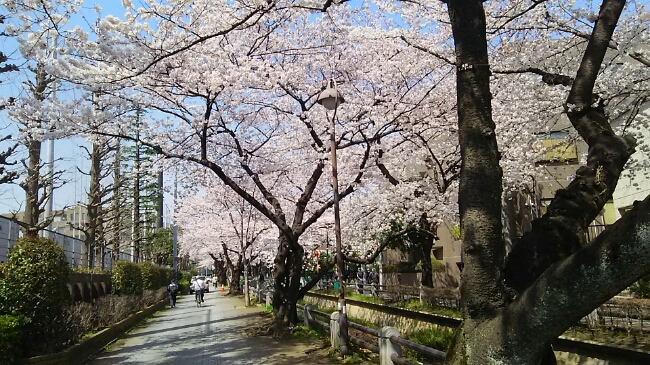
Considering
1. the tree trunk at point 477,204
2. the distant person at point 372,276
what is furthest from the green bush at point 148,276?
the tree trunk at point 477,204

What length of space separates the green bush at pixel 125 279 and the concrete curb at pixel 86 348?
1.43m

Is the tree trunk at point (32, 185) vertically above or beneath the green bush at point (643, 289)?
above

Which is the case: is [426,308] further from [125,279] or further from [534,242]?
[534,242]

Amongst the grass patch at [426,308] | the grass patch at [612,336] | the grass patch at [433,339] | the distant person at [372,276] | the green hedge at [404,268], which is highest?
the green hedge at [404,268]

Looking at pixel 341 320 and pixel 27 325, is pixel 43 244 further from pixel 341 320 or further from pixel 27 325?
pixel 341 320

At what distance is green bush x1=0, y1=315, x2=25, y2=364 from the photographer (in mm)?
7723

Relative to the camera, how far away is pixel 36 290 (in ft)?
29.5

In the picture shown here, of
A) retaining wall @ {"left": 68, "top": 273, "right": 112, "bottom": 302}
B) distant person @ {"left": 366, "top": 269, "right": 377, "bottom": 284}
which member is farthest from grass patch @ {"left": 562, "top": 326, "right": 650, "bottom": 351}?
distant person @ {"left": 366, "top": 269, "right": 377, "bottom": 284}

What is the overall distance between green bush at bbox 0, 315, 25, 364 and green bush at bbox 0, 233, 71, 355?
0.36 meters

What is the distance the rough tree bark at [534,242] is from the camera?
330cm

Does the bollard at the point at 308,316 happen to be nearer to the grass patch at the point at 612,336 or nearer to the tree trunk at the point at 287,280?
the tree trunk at the point at 287,280

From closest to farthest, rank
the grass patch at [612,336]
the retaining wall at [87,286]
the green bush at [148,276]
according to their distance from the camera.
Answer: the grass patch at [612,336] < the retaining wall at [87,286] < the green bush at [148,276]

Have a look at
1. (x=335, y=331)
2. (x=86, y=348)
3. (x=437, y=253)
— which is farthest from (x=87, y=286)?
(x=437, y=253)

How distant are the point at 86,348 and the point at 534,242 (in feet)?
33.5
